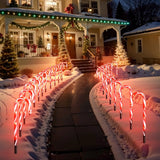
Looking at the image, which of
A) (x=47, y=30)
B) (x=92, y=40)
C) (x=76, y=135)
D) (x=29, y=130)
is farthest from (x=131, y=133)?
(x=92, y=40)

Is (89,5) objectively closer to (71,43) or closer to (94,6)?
(94,6)

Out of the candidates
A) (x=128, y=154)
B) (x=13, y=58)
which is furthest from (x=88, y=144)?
(x=13, y=58)

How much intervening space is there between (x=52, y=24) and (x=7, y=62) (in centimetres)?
798

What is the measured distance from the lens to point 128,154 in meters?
4.08

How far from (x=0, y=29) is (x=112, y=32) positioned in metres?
26.7

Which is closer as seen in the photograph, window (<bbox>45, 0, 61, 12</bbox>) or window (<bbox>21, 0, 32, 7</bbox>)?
window (<bbox>21, 0, 32, 7</bbox>)

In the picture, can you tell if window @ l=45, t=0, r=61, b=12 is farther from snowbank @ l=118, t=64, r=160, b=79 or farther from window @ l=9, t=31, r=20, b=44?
snowbank @ l=118, t=64, r=160, b=79

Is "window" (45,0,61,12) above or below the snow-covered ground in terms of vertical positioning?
above

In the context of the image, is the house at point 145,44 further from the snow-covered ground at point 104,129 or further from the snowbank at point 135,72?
the snow-covered ground at point 104,129

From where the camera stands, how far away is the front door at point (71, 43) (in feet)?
68.8

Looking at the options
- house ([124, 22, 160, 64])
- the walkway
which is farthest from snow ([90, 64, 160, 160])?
house ([124, 22, 160, 64])

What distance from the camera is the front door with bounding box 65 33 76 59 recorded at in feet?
68.8

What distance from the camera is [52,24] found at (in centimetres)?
1962

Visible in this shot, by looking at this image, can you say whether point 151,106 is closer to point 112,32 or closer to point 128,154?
point 128,154
